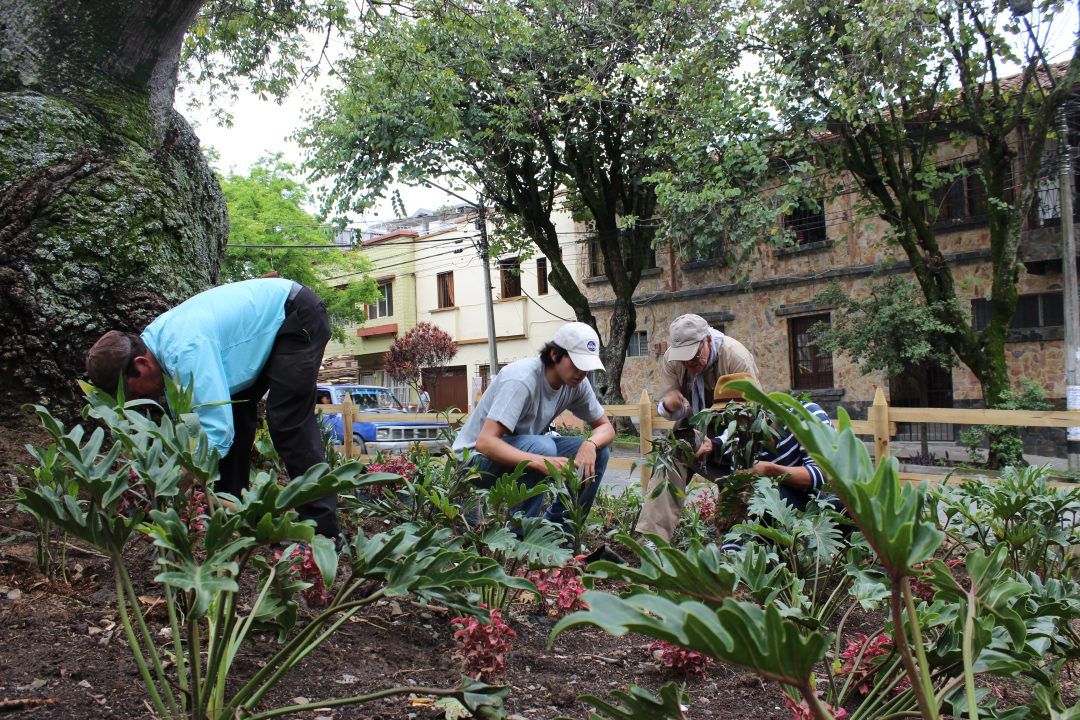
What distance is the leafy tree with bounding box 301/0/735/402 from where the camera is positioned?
14977mm

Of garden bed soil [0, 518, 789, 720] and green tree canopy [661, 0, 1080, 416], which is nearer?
garden bed soil [0, 518, 789, 720]

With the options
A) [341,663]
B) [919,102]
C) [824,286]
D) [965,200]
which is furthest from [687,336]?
[824,286]

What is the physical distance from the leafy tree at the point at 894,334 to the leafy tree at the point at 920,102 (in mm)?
434

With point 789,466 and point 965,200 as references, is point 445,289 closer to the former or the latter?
point 965,200

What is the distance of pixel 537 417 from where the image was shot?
171 inches

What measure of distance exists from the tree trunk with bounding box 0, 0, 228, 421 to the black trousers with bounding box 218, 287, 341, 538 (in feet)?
2.24

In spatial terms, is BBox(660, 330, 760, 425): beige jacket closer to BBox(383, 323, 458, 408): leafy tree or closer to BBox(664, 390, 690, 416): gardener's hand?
BBox(664, 390, 690, 416): gardener's hand

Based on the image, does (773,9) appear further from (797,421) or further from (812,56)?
(797,421)

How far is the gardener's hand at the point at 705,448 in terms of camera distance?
3827mm

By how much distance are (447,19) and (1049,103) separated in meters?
9.28

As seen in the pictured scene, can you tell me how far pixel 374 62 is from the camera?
726 centimetres

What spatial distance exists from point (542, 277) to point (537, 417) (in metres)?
23.6

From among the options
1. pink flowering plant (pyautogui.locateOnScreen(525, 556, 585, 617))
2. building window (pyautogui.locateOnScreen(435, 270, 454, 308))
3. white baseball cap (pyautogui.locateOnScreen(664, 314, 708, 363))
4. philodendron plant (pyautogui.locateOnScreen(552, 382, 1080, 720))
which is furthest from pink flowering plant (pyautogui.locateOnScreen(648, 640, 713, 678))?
building window (pyautogui.locateOnScreen(435, 270, 454, 308))

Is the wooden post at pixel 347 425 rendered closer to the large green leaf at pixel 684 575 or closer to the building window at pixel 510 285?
the large green leaf at pixel 684 575
